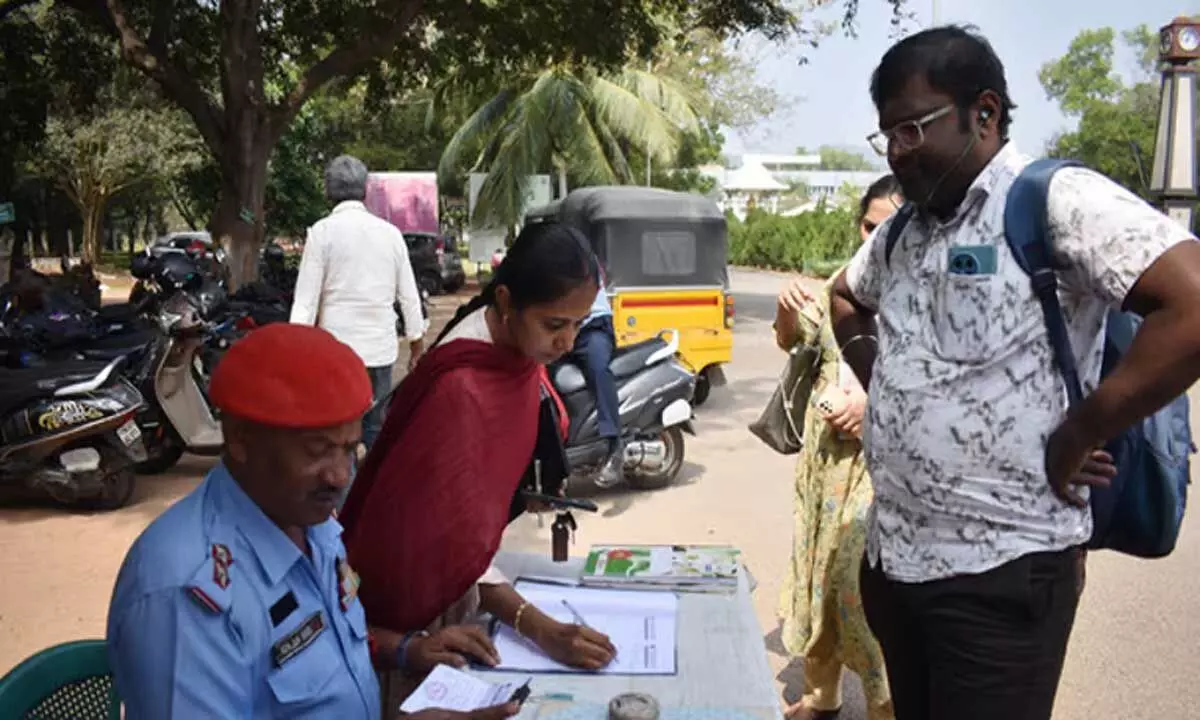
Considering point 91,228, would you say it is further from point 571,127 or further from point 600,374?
point 600,374

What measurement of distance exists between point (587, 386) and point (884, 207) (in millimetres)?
3026

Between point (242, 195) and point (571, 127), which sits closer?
point (242, 195)

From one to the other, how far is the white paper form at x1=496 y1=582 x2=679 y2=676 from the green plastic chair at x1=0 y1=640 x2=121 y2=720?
719 mm

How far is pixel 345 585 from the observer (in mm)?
1617

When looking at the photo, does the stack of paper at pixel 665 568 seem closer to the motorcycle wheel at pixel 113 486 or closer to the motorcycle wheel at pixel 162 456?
the motorcycle wheel at pixel 113 486

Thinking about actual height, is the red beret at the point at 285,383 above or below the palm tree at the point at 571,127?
below

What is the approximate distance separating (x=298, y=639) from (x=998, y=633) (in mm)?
1176

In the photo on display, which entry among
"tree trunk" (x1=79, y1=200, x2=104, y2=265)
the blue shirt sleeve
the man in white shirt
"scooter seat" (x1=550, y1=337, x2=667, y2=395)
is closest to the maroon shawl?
the blue shirt sleeve

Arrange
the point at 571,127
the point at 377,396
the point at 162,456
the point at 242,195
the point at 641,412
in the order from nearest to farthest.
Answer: the point at 377,396 → the point at 641,412 → the point at 162,456 → the point at 242,195 → the point at 571,127

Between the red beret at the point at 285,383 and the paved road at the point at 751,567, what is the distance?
2.61 m

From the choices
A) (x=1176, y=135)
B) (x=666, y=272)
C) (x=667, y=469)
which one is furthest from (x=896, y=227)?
(x=1176, y=135)

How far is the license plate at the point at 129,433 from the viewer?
5.57m

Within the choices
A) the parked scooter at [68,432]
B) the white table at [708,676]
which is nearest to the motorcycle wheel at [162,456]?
the parked scooter at [68,432]

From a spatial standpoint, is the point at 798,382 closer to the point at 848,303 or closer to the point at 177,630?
the point at 848,303
